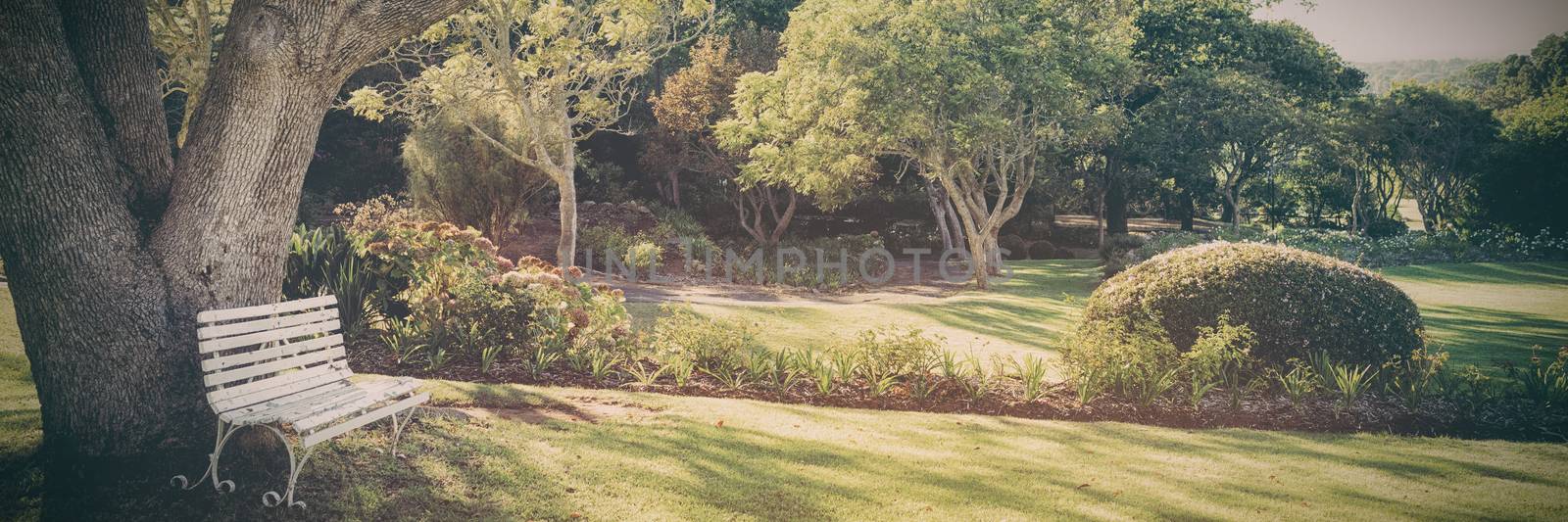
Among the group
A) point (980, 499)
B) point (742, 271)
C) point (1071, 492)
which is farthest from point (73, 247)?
point (742, 271)

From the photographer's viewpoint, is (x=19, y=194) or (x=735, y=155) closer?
(x=19, y=194)

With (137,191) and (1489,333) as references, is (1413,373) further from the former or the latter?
(137,191)

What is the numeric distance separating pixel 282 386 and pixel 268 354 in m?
0.23

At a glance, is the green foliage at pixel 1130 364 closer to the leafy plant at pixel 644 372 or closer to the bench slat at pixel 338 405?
the leafy plant at pixel 644 372

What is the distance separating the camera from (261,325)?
16.4ft

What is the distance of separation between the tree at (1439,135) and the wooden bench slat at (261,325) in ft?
111

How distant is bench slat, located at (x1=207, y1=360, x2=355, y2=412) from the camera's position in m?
4.59

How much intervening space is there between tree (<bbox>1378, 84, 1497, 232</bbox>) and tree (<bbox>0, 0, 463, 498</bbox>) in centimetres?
3398

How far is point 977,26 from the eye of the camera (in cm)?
1622

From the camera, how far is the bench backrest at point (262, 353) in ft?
15.1

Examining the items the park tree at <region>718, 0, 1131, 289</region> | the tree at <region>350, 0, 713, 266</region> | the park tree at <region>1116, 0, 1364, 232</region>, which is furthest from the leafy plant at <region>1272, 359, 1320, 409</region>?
the park tree at <region>1116, 0, 1364, 232</region>

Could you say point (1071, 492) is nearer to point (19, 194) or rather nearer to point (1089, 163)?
point (19, 194)

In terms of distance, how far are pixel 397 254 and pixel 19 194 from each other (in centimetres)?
424

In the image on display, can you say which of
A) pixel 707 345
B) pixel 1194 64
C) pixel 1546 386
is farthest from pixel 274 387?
pixel 1194 64
